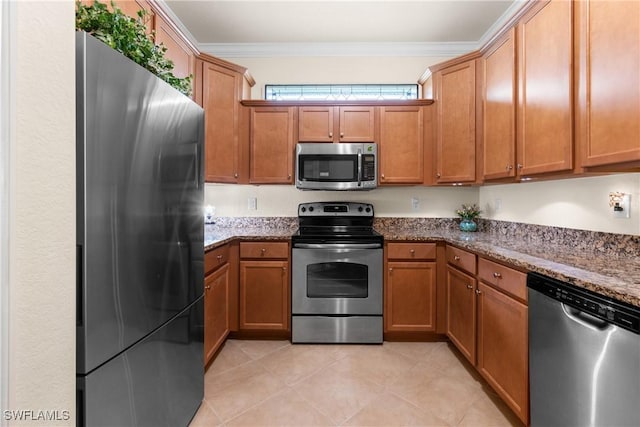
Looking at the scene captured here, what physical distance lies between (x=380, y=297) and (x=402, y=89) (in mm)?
2244

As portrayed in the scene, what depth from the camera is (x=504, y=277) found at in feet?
5.40

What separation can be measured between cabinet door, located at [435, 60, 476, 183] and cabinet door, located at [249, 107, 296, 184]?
1.41 metres

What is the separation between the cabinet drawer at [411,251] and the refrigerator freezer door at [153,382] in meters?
1.58

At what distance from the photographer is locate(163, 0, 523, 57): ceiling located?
247 centimetres

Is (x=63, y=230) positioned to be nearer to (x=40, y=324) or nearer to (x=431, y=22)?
(x=40, y=324)

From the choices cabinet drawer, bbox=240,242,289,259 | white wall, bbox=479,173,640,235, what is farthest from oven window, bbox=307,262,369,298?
white wall, bbox=479,173,640,235

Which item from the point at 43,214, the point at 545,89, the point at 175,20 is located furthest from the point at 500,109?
the point at 175,20

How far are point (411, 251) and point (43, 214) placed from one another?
7.71 ft

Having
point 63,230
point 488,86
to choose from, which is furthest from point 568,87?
point 63,230

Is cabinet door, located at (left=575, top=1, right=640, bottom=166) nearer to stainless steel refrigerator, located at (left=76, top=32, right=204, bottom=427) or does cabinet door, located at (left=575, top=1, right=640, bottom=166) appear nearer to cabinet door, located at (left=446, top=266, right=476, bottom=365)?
cabinet door, located at (left=446, top=266, right=476, bottom=365)

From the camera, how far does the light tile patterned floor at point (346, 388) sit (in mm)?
1676

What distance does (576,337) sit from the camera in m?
1.17

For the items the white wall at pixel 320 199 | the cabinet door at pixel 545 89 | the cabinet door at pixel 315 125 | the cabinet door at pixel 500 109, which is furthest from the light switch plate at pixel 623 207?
the cabinet door at pixel 315 125

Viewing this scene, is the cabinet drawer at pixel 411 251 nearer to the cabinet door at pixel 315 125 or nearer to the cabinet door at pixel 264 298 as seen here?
the cabinet door at pixel 264 298
